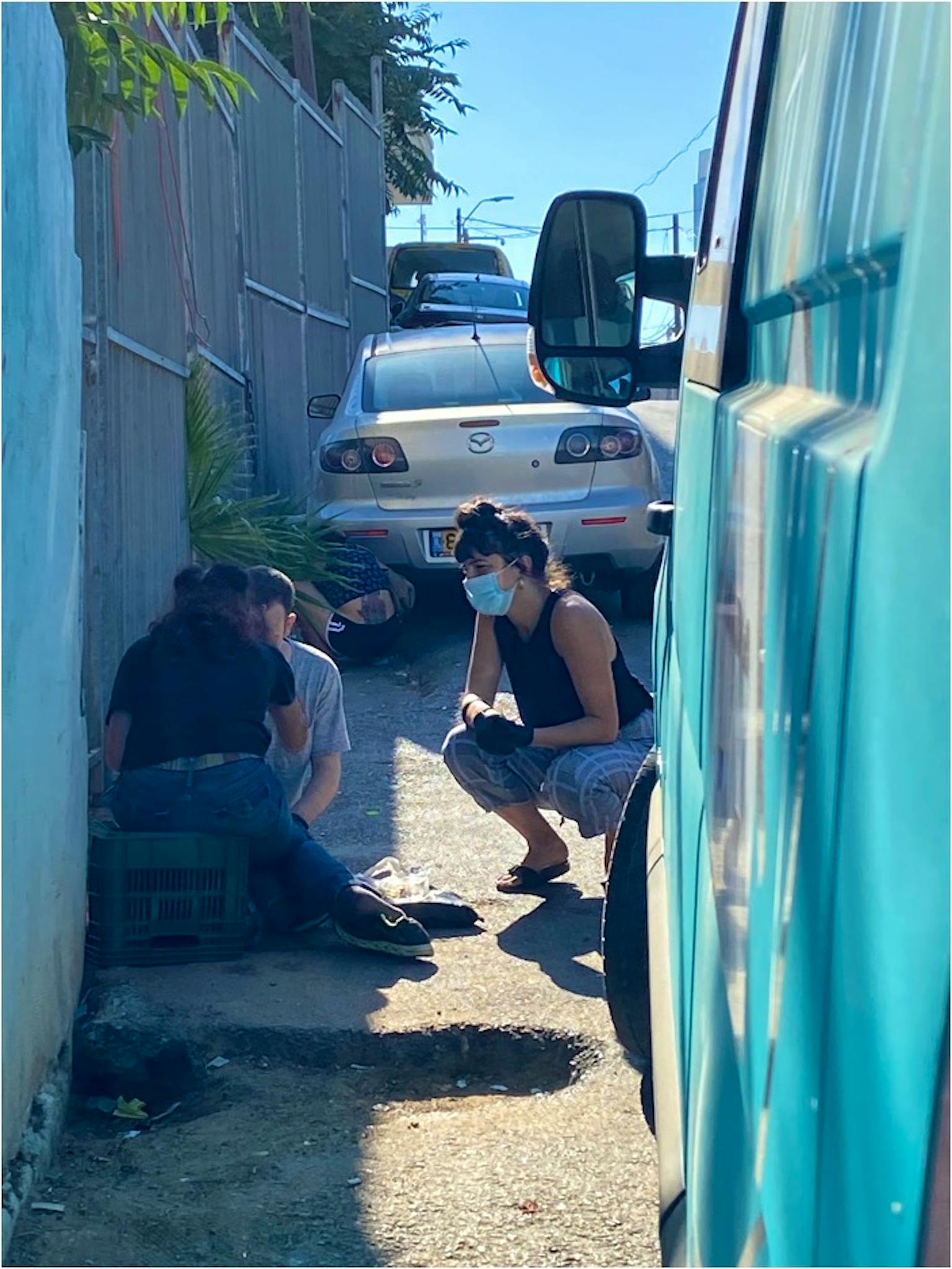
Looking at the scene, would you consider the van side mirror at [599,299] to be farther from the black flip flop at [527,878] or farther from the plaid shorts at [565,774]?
the black flip flop at [527,878]

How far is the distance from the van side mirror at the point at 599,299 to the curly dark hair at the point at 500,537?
1.50m

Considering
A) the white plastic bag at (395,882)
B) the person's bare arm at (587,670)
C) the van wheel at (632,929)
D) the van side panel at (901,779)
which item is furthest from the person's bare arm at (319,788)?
the van side panel at (901,779)

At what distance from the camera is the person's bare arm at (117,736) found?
432 centimetres

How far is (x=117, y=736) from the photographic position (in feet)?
14.2

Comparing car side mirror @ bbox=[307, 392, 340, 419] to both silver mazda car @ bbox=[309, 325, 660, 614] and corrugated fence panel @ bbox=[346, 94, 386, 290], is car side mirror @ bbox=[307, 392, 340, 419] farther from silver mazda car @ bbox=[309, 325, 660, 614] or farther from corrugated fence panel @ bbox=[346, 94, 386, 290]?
corrugated fence panel @ bbox=[346, 94, 386, 290]

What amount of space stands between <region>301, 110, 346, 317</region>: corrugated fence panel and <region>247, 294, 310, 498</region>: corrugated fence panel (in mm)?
920

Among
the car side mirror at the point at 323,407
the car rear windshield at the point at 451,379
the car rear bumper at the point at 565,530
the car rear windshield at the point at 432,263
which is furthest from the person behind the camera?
the car rear windshield at the point at 432,263

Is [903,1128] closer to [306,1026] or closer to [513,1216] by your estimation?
[513,1216]

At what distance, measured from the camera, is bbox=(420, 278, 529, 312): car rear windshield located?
1639cm

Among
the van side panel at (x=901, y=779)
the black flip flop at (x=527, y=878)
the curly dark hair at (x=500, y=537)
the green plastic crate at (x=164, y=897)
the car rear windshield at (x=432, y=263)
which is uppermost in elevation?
the van side panel at (x=901, y=779)

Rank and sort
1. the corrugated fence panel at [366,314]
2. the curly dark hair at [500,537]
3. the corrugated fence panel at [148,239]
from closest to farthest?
1. the curly dark hair at [500,537]
2. the corrugated fence panel at [148,239]
3. the corrugated fence panel at [366,314]

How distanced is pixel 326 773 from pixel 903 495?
4201 mm

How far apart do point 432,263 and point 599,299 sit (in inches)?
690

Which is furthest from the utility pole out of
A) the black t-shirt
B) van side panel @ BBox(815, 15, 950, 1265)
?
van side panel @ BBox(815, 15, 950, 1265)
